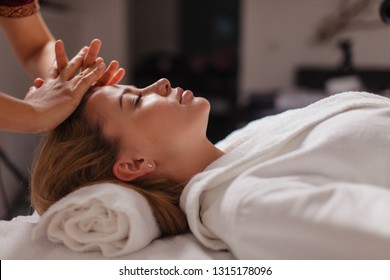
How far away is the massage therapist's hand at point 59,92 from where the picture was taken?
38.4 inches

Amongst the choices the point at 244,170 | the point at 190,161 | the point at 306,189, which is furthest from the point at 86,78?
the point at 306,189

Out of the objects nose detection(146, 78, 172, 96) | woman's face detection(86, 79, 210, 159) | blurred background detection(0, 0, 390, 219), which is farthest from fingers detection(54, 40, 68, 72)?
blurred background detection(0, 0, 390, 219)

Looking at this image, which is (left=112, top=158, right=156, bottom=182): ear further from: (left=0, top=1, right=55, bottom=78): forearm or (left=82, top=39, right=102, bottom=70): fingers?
(left=0, top=1, right=55, bottom=78): forearm

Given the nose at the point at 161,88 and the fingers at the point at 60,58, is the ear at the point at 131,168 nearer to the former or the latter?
the nose at the point at 161,88

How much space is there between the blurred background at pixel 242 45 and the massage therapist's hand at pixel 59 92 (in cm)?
234

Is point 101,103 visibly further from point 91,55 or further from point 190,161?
point 190,161

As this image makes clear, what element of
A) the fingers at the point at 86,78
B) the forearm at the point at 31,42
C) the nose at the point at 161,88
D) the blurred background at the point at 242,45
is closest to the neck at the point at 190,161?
the nose at the point at 161,88

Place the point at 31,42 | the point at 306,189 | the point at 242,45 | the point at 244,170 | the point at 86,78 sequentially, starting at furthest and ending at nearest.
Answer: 1. the point at 242,45
2. the point at 31,42
3. the point at 86,78
4. the point at 244,170
5. the point at 306,189

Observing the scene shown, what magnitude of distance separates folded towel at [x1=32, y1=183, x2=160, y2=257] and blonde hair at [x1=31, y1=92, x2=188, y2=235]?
3.5 inches

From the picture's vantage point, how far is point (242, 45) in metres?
5.14

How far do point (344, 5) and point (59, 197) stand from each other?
4.21m

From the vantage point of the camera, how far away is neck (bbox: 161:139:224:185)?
1.11m

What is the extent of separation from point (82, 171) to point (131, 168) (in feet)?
0.36
